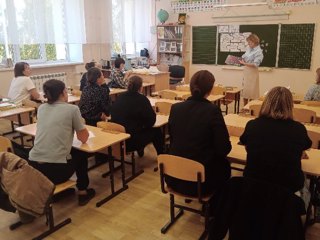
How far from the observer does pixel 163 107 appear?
14.1 ft

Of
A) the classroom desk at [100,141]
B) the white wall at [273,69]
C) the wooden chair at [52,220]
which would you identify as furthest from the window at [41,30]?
the wooden chair at [52,220]

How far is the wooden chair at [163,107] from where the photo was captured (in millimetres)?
4258

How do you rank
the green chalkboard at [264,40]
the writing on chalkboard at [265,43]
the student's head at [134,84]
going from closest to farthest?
the student's head at [134,84] < the writing on chalkboard at [265,43] < the green chalkboard at [264,40]

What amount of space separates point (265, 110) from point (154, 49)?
7.77m

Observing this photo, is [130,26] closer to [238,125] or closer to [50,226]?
[238,125]

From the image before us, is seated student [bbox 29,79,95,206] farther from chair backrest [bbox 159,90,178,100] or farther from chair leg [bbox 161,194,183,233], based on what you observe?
chair backrest [bbox 159,90,178,100]

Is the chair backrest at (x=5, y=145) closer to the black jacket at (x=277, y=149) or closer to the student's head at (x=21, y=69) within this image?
the black jacket at (x=277, y=149)

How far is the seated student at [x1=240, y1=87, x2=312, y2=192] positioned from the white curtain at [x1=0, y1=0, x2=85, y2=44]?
567cm

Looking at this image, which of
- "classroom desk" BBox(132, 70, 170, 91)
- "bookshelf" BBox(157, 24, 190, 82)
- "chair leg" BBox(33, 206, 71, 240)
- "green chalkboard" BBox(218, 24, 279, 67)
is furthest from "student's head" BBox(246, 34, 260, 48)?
"chair leg" BBox(33, 206, 71, 240)

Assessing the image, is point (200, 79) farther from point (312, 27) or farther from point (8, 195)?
point (312, 27)

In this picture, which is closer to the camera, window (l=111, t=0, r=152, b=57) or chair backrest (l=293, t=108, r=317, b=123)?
chair backrest (l=293, t=108, r=317, b=123)

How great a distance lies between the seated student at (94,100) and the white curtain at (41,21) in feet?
10.9

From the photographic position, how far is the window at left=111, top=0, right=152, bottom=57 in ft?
27.7

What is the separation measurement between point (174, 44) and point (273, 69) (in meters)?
2.84
